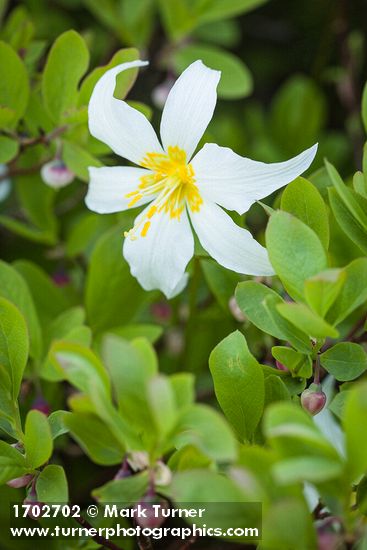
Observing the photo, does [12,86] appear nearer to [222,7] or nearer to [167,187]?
[167,187]

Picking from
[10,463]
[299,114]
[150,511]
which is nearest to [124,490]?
[150,511]

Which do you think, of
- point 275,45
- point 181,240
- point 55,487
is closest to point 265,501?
point 55,487

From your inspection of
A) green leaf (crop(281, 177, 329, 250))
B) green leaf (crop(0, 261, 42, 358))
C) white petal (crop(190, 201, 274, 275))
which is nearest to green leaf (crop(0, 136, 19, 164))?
green leaf (crop(0, 261, 42, 358))

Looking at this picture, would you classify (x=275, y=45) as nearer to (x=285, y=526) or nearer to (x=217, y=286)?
(x=217, y=286)

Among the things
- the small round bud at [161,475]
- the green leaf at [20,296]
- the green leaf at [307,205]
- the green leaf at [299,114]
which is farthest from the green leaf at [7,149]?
the green leaf at [299,114]

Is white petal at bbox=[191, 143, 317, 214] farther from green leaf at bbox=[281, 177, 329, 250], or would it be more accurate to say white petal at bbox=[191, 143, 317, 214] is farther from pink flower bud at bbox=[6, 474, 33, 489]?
pink flower bud at bbox=[6, 474, 33, 489]

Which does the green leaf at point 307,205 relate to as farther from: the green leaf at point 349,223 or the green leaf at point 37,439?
the green leaf at point 37,439
